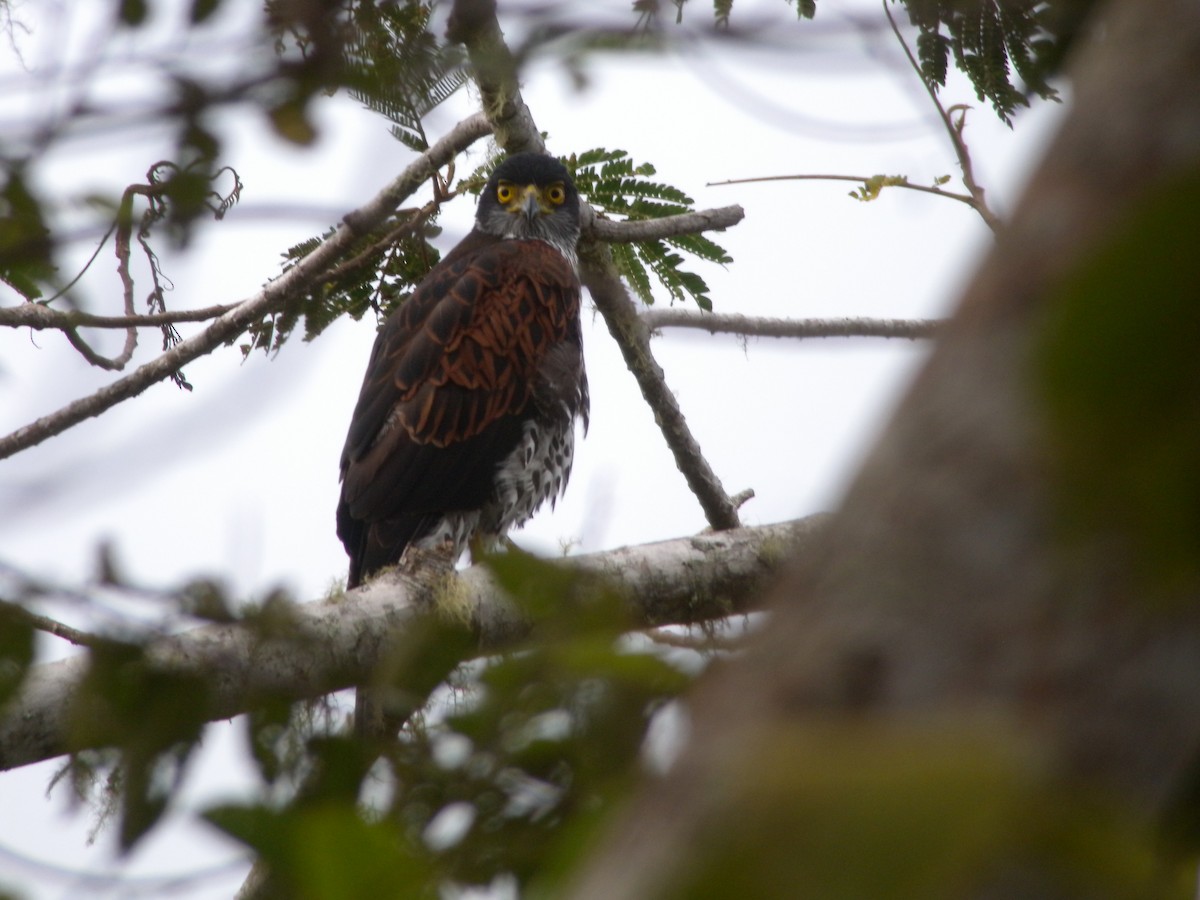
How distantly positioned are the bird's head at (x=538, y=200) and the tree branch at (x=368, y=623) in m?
2.26

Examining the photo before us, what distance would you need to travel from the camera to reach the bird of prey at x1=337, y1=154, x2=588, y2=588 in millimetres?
5730

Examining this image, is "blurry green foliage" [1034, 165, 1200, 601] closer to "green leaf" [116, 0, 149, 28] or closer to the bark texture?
the bark texture

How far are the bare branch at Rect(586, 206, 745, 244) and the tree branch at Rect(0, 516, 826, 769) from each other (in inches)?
52.7

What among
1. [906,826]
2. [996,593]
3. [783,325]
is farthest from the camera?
[783,325]

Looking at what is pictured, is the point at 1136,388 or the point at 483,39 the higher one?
the point at 483,39

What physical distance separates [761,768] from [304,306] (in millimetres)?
4422

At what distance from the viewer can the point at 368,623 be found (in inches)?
141

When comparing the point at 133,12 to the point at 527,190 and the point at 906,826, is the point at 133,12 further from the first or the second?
the point at 527,190

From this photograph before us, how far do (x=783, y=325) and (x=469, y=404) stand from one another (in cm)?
164

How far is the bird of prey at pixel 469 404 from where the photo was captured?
18.8 ft

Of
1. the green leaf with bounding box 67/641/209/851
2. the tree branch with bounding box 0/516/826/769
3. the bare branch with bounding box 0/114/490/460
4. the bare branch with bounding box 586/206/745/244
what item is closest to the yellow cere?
the bare branch with bounding box 586/206/745/244

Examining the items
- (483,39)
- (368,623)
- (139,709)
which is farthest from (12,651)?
(368,623)

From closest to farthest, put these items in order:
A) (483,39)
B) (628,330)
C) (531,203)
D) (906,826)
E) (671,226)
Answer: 1. (906,826)
2. (483,39)
3. (671,226)
4. (628,330)
5. (531,203)

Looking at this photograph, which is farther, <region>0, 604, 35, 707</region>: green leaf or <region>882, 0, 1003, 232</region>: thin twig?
<region>882, 0, 1003, 232</region>: thin twig
